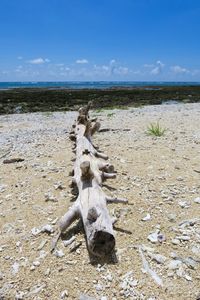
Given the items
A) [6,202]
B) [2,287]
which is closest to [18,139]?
[6,202]

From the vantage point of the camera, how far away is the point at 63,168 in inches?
279

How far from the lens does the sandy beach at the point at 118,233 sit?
333 cm

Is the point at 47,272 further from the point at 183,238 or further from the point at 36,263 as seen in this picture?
the point at 183,238

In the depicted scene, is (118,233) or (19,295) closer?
(19,295)

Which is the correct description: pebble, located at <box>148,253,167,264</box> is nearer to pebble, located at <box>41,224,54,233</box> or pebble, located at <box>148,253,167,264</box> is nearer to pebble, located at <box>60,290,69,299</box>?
pebble, located at <box>60,290,69,299</box>

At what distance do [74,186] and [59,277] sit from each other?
2.46 metres

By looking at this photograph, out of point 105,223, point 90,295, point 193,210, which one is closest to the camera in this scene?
point 90,295

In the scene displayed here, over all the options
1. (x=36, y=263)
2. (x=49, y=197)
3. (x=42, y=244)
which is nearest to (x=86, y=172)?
(x=49, y=197)

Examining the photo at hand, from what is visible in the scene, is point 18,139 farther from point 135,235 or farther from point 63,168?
point 135,235

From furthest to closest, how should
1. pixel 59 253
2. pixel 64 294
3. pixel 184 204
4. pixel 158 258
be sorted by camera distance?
1. pixel 184 204
2. pixel 59 253
3. pixel 158 258
4. pixel 64 294

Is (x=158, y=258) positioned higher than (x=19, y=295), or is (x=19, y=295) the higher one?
(x=158, y=258)

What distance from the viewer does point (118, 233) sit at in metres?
4.19

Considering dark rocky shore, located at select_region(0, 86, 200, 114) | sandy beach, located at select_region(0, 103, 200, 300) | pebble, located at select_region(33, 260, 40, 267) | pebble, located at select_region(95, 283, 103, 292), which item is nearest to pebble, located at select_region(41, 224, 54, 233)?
sandy beach, located at select_region(0, 103, 200, 300)

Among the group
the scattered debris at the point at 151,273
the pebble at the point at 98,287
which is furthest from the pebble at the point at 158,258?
the pebble at the point at 98,287
